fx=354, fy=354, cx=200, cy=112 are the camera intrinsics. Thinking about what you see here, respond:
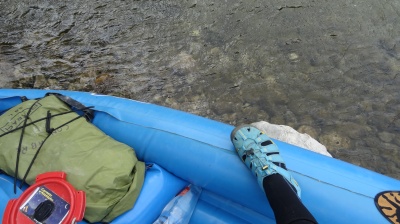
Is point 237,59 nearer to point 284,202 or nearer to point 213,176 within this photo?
point 213,176

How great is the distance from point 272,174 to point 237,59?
1.77 m

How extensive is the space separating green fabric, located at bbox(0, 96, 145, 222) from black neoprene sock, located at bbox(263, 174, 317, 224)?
584mm

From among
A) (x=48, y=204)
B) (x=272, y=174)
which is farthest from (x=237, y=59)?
(x=48, y=204)

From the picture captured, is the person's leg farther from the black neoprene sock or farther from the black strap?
the black strap

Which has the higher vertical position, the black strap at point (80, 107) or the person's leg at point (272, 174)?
the black strap at point (80, 107)

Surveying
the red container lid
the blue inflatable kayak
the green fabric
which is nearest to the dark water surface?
the blue inflatable kayak

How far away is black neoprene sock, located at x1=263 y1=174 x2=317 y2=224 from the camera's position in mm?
1346

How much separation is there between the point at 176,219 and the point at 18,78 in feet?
7.25

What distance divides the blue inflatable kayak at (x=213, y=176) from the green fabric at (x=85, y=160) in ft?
0.25

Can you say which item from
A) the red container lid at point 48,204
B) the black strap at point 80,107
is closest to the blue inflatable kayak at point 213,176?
the black strap at point 80,107

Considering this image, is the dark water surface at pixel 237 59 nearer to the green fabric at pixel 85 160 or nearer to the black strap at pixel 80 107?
the black strap at pixel 80 107

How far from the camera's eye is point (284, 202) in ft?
4.63

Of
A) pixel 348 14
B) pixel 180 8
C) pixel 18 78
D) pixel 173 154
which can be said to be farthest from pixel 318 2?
pixel 18 78

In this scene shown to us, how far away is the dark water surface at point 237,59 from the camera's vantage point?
109 inches
